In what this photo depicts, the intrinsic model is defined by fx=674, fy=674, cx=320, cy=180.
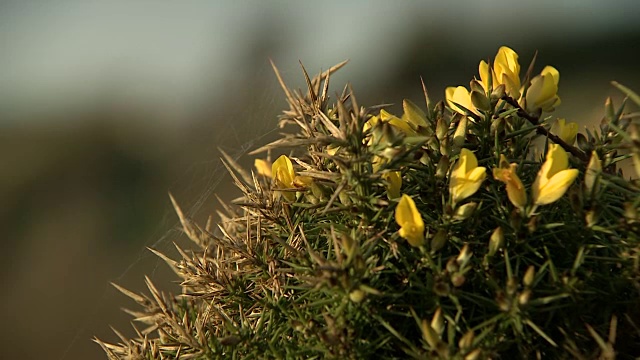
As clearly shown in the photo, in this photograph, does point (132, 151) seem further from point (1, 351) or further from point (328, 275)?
point (328, 275)

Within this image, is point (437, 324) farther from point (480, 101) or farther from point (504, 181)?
point (480, 101)

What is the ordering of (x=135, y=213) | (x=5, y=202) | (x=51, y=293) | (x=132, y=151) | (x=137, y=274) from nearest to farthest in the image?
1. (x=137, y=274)
2. (x=51, y=293)
3. (x=135, y=213)
4. (x=5, y=202)
5. (x=132, y=151)

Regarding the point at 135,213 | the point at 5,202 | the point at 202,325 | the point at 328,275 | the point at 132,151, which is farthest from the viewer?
the point at 132,151

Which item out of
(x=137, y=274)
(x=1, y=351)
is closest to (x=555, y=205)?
(x=137, y=274)

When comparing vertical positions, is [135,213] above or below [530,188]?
below

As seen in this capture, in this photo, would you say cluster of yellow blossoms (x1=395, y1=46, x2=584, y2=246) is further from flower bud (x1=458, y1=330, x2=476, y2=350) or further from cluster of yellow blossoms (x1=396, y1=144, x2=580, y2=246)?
flower bud (x1=458, y1=330, x2=476, y2=350)

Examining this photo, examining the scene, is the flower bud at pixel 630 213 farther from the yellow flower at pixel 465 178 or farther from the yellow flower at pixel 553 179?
the yellow flower at pixel 465 178

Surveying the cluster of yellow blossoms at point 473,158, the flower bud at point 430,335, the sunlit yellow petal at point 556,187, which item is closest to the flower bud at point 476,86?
the cluster of yellow blossoms at point 473,158

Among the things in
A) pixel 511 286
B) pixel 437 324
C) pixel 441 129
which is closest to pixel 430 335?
pixel 437 324
